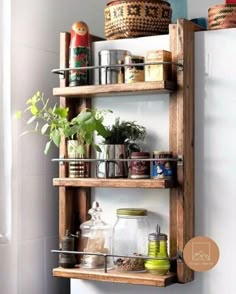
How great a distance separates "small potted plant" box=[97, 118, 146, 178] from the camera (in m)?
1.96

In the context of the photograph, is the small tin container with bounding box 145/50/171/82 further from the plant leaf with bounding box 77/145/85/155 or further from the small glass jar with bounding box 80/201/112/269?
the small glass jar with bounding box 80/201/112/269

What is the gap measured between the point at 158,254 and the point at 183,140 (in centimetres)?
31

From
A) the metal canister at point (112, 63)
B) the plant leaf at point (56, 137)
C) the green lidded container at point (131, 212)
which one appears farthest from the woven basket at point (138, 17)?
the green lidded container at point (131, 212)

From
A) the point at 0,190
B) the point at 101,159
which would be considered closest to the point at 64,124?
the point at 101,159

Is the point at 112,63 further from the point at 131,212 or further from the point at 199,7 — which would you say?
the point at 199,7

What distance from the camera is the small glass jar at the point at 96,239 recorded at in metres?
1.98

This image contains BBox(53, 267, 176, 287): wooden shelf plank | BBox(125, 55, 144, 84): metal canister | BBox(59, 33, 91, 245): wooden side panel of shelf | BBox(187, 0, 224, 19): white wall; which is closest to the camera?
BBox(53, 267, 176, 287): wooden shelf plank

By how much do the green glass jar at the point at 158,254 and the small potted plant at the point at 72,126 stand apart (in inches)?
11.6

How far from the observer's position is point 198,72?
1.92 metres

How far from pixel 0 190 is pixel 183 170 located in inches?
21.5

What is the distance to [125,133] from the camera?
197 cm

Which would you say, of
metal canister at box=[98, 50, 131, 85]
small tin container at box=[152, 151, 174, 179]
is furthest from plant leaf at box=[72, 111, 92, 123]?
small tin container at box=[152, 151, 174, 179]

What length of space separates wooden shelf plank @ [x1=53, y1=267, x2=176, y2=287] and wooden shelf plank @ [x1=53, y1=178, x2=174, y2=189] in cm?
24

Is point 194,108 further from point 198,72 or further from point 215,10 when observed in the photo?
point 215,10
